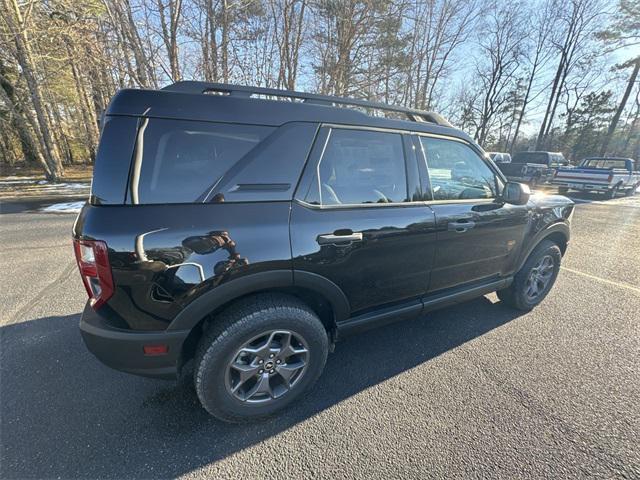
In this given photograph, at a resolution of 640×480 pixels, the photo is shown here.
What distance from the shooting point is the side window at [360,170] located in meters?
1.89

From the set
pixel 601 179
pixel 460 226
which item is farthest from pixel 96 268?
pixel 601 179

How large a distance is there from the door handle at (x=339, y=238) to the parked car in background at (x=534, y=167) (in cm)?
1707

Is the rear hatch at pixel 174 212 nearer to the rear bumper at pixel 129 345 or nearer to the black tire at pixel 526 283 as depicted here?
the rear bumper at pixel 129 345

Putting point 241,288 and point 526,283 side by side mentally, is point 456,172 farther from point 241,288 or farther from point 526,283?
point 241,288

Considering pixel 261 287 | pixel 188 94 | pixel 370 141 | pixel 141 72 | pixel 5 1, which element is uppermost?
pixel 5 1

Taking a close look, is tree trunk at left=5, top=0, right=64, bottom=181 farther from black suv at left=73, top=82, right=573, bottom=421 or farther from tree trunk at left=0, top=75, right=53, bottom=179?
black suv at left=73, top=82, right=573, bottom=421

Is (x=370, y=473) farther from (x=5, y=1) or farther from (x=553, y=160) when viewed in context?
(x=553, y=160)

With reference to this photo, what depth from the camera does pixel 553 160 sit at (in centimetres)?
1605

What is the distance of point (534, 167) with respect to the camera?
1531cm

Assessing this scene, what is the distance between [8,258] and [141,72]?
7.54 metres

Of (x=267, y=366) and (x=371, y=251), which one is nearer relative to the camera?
(x=267, y=366)

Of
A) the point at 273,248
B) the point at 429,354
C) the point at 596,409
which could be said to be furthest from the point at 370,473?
the point at 596,409

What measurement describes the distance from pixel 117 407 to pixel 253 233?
159cm

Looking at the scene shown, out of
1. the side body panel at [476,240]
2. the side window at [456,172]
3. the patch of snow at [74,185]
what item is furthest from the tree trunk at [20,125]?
the side body panel at [476,240]
